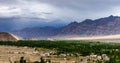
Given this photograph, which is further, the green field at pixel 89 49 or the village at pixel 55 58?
the green field at pixel 89 49

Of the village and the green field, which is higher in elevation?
the green field

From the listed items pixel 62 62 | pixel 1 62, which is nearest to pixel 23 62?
pixel 1 62

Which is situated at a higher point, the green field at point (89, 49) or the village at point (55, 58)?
the green field at point (89, 49)

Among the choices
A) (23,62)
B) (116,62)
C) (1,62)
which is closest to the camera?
(116,62)

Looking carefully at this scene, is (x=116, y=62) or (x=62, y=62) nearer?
(x=116, y=62)

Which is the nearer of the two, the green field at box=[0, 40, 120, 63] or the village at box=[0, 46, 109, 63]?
the village at box=[0, 46, 109, 63]

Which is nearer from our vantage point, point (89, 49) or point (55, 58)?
point (55, 58)

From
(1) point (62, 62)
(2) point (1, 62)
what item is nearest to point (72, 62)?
(1) point (62, 62)

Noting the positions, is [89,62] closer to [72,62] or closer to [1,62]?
[72,62]

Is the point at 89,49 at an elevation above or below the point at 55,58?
above

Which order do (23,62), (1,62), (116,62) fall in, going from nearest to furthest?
(116,62) < (23,62) < (1,62)
